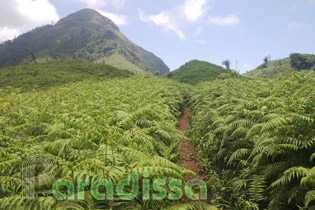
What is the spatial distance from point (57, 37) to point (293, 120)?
21837cm

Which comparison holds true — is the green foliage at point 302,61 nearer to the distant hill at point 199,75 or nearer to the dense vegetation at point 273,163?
the distant hill at point 199,75

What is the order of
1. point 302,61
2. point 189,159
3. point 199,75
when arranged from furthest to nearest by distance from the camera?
point 302,61 < point 199,75 < point 189,159

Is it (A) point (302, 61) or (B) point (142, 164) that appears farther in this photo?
(A) point (302, 61)

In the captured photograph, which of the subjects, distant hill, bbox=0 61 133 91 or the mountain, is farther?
the mountain

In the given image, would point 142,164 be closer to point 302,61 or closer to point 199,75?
point 199,75

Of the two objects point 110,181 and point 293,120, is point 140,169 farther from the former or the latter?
point 293,120

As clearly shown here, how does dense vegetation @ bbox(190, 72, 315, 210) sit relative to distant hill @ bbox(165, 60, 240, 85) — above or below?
below

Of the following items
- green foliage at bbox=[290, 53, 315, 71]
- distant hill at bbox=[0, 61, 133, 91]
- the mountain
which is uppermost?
the mountain

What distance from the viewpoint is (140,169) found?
2561mm

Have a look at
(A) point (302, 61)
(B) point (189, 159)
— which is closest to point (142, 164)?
(B) point (189, 159)

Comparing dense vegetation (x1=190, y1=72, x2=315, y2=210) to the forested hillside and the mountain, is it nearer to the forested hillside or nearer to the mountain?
the forested hillside

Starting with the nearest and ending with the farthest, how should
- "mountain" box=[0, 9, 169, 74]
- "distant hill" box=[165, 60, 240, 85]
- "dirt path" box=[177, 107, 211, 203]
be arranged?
"dirt path" box=[177, 107, 211, 203], "distant hill" box=[165, 60, 240, 85], "mountain" box=[0, 9, 169, 74]

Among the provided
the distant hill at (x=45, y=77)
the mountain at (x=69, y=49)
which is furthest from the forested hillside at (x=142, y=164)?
the mountain at (x=69, y=49)

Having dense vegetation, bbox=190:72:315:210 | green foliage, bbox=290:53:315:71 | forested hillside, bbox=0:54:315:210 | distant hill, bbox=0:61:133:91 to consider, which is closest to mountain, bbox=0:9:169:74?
green foliage, bbox=290:53:315:71
